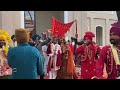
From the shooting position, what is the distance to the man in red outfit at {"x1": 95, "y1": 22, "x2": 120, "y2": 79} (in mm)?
4539

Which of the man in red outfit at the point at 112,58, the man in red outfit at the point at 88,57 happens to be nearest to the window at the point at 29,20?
the man in red outfit at the point at 88,57

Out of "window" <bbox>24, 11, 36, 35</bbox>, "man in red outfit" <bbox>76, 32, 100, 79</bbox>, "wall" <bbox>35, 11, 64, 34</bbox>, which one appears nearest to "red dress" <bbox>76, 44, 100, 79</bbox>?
"man in red outfit" <bbox>76, 32, 100, 79</bbox>

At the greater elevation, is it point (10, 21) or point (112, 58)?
point (10, 21)

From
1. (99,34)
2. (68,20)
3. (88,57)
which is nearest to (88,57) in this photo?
(88,57)

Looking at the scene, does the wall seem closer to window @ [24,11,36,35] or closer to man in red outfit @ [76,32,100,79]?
window @ [24,11,36,35]

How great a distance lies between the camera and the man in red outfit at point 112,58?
454 cm

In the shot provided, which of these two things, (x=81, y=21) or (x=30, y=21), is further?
(x=81, y=21)

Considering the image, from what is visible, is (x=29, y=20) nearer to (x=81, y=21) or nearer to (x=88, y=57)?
(x=81, y=21)

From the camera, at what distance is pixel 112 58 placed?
4.60 metres

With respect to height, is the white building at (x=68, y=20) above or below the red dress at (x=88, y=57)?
above

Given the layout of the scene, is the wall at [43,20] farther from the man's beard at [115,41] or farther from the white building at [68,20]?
the man's beard at [115,41]
